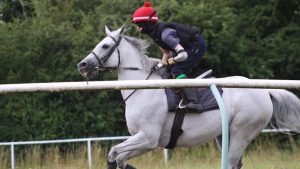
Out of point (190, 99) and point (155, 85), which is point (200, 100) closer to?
point (190, 99)

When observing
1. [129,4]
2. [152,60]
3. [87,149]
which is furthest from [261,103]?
[129,4]

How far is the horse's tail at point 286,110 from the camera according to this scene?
24.9 feet

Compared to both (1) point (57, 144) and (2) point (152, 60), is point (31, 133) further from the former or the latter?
(2) point (152, 60)

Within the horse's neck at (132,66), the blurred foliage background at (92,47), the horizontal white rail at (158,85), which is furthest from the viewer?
the blurred foliage background at (92,47)

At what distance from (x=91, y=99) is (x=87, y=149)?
5.51ft

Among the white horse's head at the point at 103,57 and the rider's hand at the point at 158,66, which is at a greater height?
the white horse's head at the point at 103,57

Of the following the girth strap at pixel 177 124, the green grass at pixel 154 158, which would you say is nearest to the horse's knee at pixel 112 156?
the girth strap at pixel 177 124

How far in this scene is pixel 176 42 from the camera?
6.87m

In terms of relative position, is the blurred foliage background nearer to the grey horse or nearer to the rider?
the grey horse

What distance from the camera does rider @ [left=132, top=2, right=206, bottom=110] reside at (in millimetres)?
6895

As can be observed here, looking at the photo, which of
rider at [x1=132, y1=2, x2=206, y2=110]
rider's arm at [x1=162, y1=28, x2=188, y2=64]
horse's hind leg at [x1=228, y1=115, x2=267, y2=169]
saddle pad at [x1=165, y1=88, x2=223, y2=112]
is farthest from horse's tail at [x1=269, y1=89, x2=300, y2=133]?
rider's arm at [x1=162, y1=28, x2=188, y2=64]

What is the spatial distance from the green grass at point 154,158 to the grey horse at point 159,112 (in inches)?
110

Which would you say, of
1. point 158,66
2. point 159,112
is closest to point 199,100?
point 159,112

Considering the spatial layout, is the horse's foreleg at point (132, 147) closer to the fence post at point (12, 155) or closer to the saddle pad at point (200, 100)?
the saddle pad at point (200, 100)
